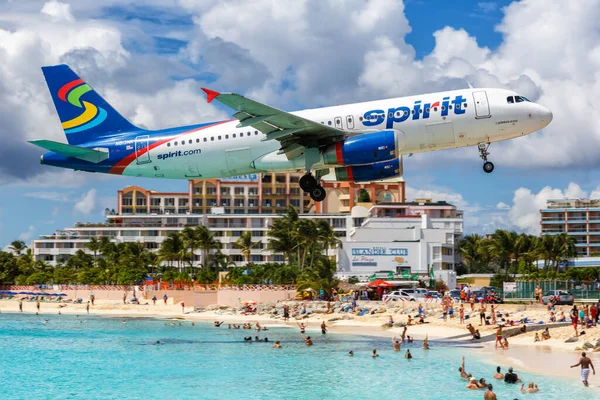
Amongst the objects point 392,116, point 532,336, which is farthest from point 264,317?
point 392,116

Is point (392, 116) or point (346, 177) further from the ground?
point (392, 116)

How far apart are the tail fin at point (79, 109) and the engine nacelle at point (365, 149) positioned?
11.9 metres

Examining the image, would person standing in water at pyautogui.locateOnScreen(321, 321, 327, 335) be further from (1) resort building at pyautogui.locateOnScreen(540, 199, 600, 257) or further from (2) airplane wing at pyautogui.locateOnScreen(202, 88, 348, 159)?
(1) resort building at pyautogui.locateOnScreen(540, 199, 600, 257)

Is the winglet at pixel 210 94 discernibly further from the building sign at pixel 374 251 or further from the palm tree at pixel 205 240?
the palm tree at pixel 205 240

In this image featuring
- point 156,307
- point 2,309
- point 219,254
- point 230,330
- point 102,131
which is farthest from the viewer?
point 219,254

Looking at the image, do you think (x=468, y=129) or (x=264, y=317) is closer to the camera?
(x=468, y=129)

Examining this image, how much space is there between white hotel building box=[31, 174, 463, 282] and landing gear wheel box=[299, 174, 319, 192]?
63.9 meters

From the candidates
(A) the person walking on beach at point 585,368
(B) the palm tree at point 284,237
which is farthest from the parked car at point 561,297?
(B) the palm tree at point 284,237

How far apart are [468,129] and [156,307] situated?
7382cm

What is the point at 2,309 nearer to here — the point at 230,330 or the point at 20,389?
the point at 230,330

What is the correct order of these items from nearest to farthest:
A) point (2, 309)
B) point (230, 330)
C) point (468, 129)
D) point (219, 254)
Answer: point (468, 129)
point (230, 330)
point (2, 309)
point (219, 254)

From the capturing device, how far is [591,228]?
168375 millimetres

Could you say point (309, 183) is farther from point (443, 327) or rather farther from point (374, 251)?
point (374, 251)

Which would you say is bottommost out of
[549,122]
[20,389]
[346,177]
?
[20,389]
